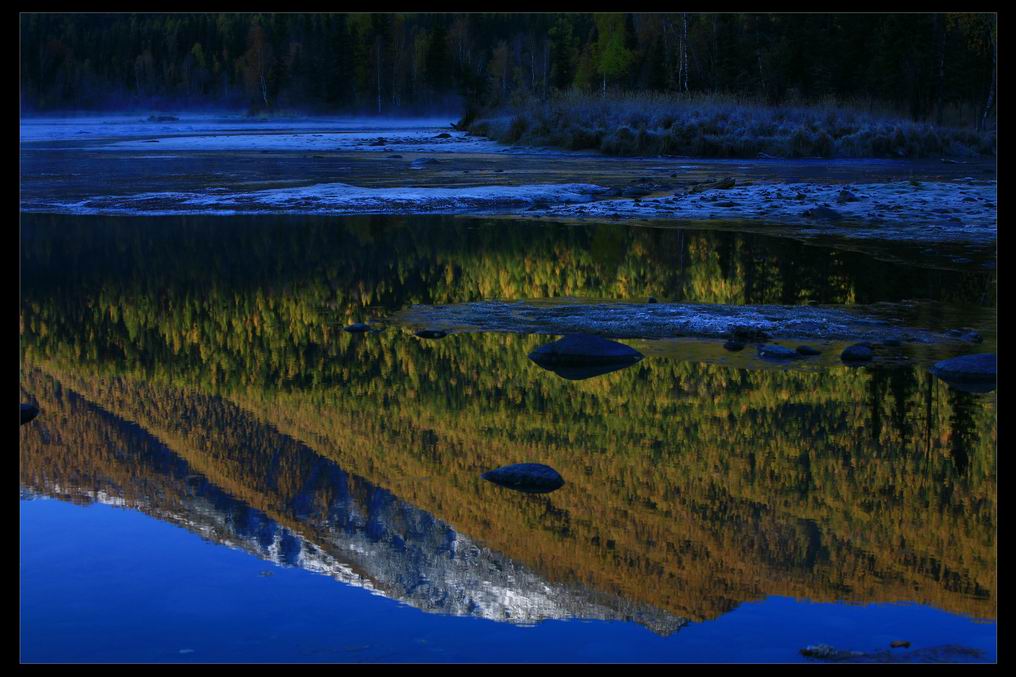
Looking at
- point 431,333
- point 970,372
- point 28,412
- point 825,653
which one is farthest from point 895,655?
point 431,333

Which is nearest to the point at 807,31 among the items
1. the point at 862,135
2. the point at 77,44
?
the point at 862,135

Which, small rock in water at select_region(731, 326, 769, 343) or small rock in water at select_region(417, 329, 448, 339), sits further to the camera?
small rock in water at select_region(417, 329, 448, 339)

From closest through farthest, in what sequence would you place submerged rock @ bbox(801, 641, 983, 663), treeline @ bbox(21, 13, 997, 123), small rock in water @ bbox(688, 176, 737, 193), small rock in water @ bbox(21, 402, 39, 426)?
submerged rock @ bbox(801, 641, 983, 663)
small rock in water @ bbox(21, 402, 39, 426)
small rock in water @ bbox(688, 176, 737, 193)
treeline @ bbox(21, 13, 997, 123)

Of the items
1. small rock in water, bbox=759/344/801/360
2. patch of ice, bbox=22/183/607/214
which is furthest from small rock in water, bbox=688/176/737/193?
small rock in water, bbox=759/344/801/360

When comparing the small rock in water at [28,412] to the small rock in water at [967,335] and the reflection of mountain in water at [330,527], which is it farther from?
the small rock in water at [967,335]

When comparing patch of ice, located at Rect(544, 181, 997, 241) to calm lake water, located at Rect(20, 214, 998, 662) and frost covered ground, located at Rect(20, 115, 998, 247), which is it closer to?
frost covered ground, located at Rect(20, 115, 998, 247)
